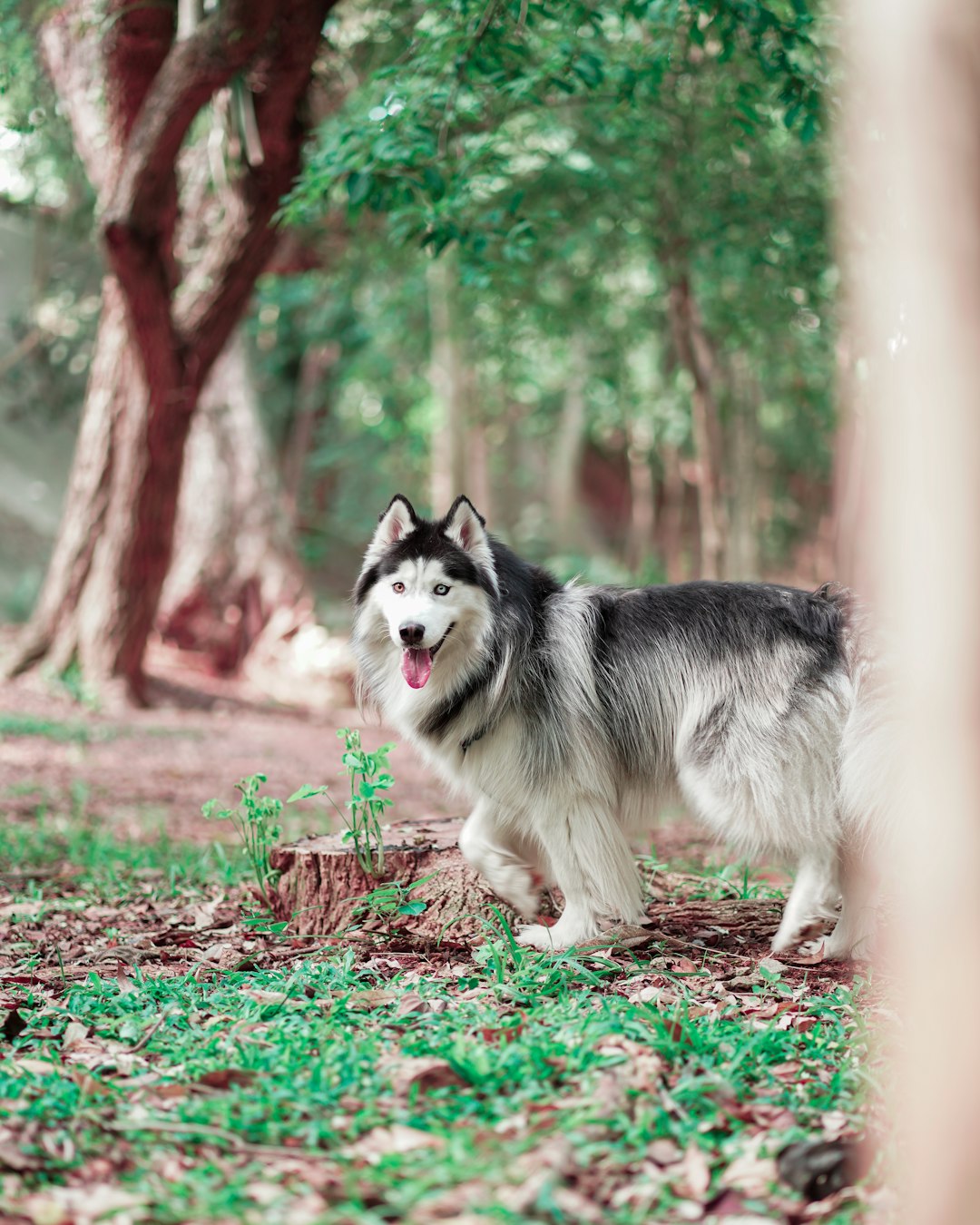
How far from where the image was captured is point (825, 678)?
3.95 meters

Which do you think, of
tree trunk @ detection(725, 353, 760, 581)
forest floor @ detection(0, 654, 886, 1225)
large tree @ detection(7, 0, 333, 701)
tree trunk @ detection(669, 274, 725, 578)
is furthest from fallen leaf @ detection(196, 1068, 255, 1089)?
tree trunk @ detection(725, 353, 760, 581)

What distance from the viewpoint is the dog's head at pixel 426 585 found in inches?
159

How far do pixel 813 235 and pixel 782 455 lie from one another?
14.9 m

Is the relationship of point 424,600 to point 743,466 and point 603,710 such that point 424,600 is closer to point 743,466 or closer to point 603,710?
point 603,710

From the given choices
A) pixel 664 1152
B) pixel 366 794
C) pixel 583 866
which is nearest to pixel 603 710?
pixel 583 866

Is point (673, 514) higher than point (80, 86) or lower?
lower

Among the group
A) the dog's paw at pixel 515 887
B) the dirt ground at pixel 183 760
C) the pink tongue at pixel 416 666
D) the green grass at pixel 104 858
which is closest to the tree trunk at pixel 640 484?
the dirt ground at pixel 183 760

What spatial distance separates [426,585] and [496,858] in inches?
40.9

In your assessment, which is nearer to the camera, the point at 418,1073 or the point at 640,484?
the point at 418,1073

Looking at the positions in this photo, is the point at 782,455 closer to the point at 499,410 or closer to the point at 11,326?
the point at 499,410

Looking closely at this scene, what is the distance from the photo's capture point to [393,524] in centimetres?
429

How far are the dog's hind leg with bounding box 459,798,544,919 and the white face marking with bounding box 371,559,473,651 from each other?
2.26 feet

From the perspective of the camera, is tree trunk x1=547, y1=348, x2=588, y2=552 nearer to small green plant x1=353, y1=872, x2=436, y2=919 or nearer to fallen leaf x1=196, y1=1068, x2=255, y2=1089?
small green plant x1=353, y1=872, x2=436, y2=919

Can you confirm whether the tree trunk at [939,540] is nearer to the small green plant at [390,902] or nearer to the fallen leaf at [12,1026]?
the fallen leaf at [12,1026]
